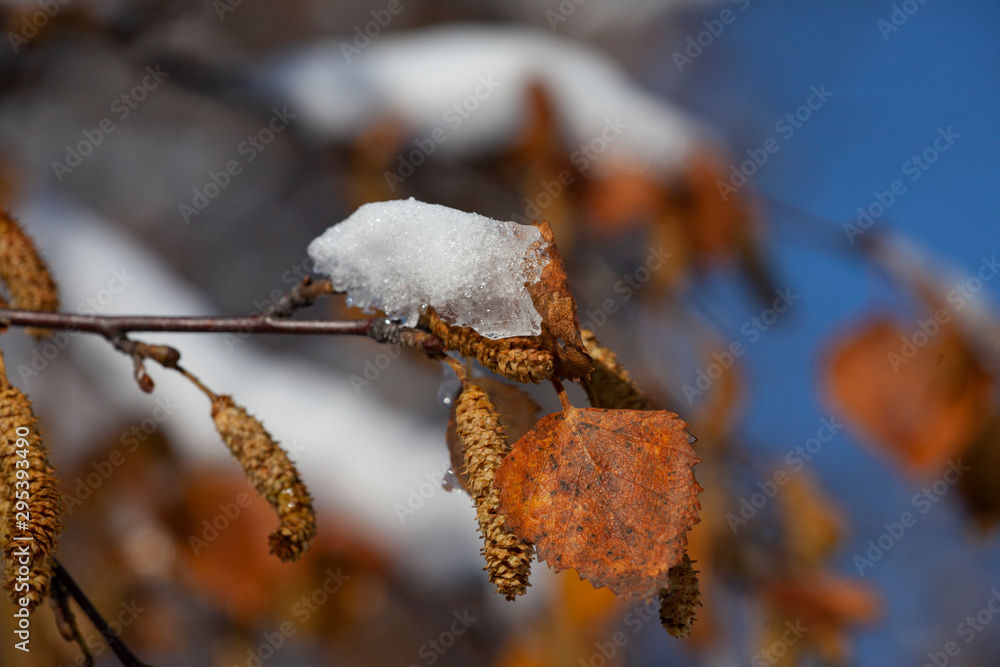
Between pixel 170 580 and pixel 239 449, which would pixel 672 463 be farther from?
pixel 170 580

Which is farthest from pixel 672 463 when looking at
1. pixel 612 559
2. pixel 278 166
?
pixel 278 166

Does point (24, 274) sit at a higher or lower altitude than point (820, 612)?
higher

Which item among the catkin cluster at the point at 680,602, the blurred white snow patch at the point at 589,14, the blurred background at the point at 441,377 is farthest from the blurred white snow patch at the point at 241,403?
the blurred white snow patch at the point at 589,14

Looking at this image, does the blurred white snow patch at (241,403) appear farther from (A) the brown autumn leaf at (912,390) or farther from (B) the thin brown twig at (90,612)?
(B) the thin brown twig at (90,612)

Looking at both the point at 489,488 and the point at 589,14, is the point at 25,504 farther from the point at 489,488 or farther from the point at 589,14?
the point at 589,14

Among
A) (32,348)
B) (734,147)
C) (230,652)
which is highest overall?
(734,147)

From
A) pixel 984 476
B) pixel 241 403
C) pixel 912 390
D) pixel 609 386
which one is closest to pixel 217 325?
pixel 609 386

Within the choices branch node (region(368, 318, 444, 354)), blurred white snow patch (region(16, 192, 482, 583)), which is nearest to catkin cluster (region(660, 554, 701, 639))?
branch node (region(368, 318, 444, 354))
